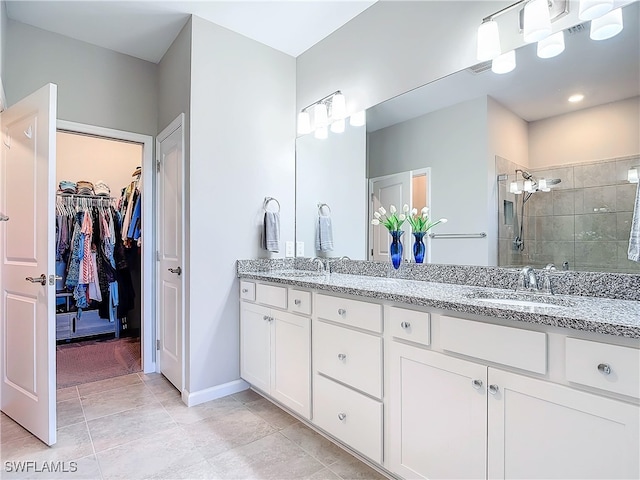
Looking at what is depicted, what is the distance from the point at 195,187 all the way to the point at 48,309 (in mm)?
1081

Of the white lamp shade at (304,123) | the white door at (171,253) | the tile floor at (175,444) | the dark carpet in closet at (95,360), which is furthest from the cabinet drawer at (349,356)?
the dark carpet in closet at (95,360)

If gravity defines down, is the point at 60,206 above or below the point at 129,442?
above

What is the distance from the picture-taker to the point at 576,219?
156cm

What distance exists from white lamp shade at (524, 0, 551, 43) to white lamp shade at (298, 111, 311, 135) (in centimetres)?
160

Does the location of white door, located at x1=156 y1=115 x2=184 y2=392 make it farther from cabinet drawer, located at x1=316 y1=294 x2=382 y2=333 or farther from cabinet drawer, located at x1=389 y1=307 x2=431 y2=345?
cabinet drawer, located at x1=389 y1=307 x2=431 y2=345

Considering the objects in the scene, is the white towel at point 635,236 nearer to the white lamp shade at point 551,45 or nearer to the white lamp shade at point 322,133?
the white lamp shade at point 551,45

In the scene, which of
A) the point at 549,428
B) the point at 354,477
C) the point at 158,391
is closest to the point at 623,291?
the point at 549,428

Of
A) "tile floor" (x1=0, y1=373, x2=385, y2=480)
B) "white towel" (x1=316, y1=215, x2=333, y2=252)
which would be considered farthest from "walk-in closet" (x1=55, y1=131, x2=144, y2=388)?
"white towel" (x1=316, y1=215, x2=333, y2=252)

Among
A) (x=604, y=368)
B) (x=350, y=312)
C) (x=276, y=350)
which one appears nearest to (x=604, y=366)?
(x=604, y=368)

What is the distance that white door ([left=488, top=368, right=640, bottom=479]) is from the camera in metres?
0.97

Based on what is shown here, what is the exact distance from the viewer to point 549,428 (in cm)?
109

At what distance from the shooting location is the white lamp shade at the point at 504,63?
68.0 inches

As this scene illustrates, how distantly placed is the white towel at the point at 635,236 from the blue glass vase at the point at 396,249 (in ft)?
3.58

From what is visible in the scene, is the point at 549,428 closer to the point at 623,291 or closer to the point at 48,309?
the point at 623,291
